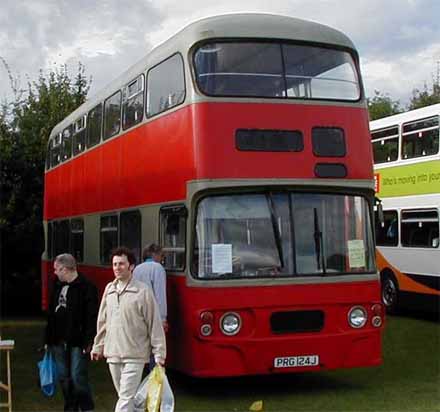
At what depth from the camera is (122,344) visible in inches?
352

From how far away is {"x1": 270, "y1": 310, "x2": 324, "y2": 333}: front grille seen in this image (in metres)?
11.1

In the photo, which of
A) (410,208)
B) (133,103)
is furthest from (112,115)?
(410,208)

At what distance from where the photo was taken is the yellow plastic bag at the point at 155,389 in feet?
28.4

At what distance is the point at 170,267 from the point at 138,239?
153cm

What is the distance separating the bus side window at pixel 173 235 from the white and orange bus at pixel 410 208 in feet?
29.7

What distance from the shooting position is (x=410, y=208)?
20734 millimetres

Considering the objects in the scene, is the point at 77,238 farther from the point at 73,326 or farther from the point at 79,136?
the point at 73,326

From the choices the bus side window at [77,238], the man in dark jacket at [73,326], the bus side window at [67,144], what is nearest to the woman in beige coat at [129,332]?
the man in dark jacket at [73,326]

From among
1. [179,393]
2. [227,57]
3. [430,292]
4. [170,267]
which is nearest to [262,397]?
[179,393]

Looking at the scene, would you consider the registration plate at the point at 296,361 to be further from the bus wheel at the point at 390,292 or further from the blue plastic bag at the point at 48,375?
the bus wheel at the point at 390,292

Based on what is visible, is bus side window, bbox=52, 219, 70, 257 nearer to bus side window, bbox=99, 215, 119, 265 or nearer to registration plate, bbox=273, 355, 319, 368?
bus side window, bbox=99, 215, 119, 265

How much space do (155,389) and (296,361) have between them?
282 cm

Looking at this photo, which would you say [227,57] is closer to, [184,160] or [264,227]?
[184,160]

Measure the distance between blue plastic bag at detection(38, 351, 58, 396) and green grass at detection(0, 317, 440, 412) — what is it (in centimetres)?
137
